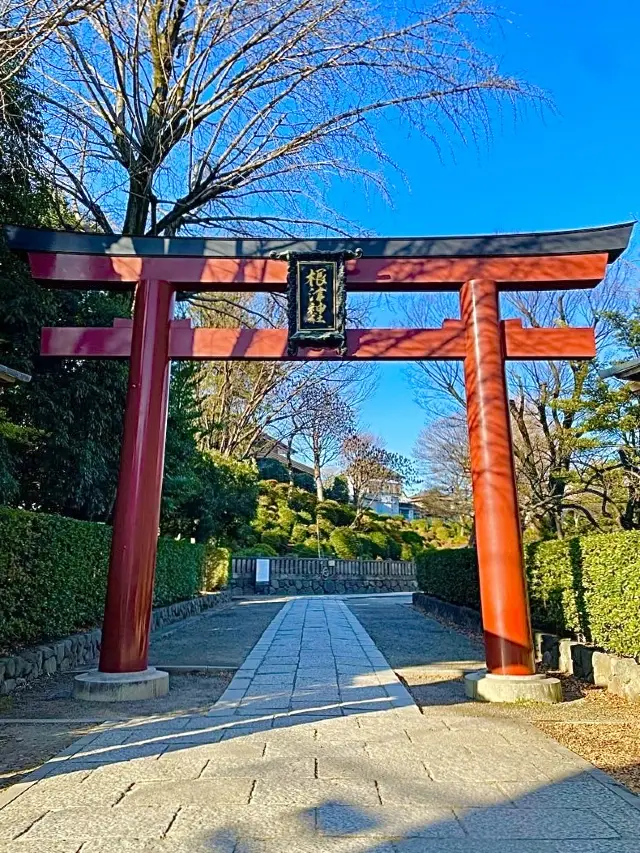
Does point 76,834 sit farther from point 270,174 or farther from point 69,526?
point 270,174

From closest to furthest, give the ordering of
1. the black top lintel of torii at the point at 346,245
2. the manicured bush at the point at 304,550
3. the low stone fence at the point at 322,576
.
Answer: the black top lintel of torii at the point at 346,245 → the low stone fence at the point at 322,576 → the manicured bush at the point at 304,550

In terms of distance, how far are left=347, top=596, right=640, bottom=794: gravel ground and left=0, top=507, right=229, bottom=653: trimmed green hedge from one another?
4039 millimetres

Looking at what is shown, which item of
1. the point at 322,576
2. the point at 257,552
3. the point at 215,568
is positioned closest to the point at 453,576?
the point at 215,568

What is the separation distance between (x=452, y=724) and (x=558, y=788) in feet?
4.78

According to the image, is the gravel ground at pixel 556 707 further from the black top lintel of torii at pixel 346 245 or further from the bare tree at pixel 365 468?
the bare tree at pixel 365 468

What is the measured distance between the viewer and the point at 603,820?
290cm

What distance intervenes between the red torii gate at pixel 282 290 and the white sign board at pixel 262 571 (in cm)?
1650

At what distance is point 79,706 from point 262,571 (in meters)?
17.3

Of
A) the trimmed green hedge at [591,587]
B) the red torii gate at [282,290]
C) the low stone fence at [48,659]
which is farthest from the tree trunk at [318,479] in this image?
the red torii gate at [282,290]

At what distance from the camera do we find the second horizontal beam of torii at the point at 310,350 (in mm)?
6676

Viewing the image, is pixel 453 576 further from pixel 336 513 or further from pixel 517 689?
pixel 336 513

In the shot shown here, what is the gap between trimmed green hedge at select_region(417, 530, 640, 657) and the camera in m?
5.87

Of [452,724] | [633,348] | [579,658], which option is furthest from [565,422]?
[452,724]

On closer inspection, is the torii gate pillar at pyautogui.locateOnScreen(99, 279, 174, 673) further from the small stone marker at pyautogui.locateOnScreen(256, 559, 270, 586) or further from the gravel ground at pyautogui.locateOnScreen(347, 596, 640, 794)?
the small stone marker at pyautogui.locateOnScreen(256, 559, 270, 586)
